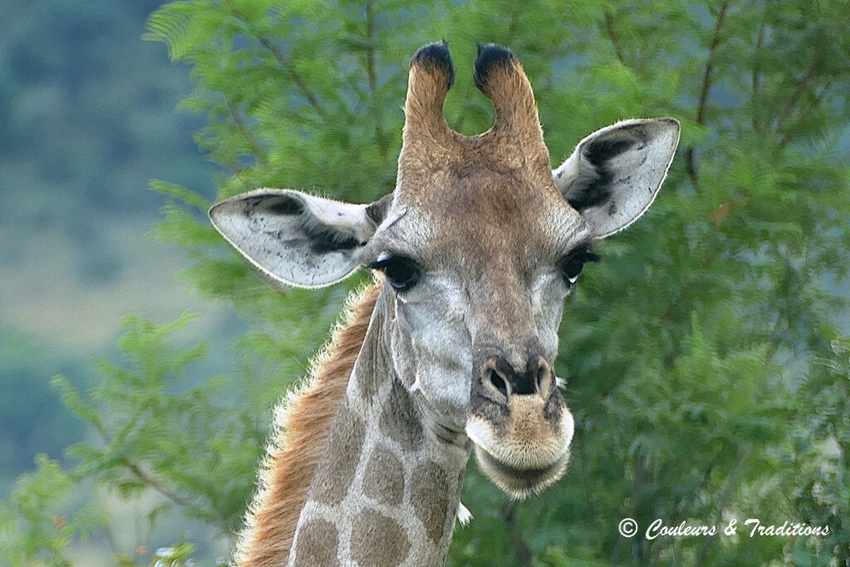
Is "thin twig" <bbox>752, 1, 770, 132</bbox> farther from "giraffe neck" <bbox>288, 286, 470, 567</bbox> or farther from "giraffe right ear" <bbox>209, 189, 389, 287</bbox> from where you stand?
"giraffe neck" <bbox>288, 286, 470, 567</bbox>

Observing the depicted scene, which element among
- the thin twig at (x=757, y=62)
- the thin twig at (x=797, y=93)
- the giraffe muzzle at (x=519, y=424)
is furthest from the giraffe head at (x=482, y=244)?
the thin twig at (x=797, y=93)

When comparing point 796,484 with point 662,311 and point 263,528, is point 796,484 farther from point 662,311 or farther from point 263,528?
point 263,528

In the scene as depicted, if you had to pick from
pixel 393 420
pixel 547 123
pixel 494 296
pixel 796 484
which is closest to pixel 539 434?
pixel 494 296

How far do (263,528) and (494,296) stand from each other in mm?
1536

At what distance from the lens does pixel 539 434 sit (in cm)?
430

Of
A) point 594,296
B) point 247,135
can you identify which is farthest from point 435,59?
point 247,135

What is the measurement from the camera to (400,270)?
15.9 ft

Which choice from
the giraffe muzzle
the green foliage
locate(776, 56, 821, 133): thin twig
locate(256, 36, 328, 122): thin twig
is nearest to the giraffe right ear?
the giraffe muzzle

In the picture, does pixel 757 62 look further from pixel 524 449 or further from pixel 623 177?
pixel 524 449

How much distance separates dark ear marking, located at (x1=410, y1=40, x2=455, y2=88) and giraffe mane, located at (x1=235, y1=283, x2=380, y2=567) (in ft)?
3.24

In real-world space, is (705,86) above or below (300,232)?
below

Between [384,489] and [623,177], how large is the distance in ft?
5.66

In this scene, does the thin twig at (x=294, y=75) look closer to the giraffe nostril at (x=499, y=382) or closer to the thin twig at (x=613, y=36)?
the thin twig at (x=613, y=36)

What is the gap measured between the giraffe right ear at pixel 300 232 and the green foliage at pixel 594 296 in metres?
2.60
